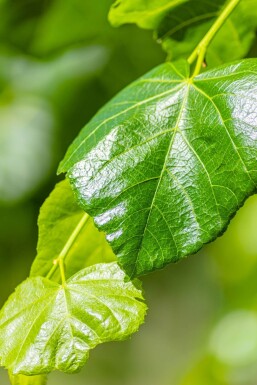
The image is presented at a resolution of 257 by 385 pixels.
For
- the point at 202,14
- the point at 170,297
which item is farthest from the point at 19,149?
the point at 202,14

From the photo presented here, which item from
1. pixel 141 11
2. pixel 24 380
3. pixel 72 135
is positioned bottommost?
pixel 72 135

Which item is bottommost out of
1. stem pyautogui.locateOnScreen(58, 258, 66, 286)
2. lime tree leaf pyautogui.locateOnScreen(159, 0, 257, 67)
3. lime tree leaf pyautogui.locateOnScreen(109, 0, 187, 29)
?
stem pyautogui.locateOnScreen(58, 258, 66, 286)

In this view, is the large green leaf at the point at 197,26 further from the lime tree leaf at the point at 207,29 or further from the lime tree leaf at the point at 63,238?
the lime tree leaf at the point at 63,238

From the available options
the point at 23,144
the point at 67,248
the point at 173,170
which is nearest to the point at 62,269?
the point at 67,248

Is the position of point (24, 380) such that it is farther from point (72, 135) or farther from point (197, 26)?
point (72, 135)

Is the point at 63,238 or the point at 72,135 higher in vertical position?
the point at 63,238

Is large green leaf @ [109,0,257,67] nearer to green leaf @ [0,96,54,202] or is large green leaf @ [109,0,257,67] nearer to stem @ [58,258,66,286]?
stem @ [58,258,66,286]

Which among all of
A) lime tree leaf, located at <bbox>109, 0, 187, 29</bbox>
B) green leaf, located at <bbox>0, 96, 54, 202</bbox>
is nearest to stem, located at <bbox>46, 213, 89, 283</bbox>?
lime tree leaf, located at <bbox>109, 0, 187, 29</bbox>
